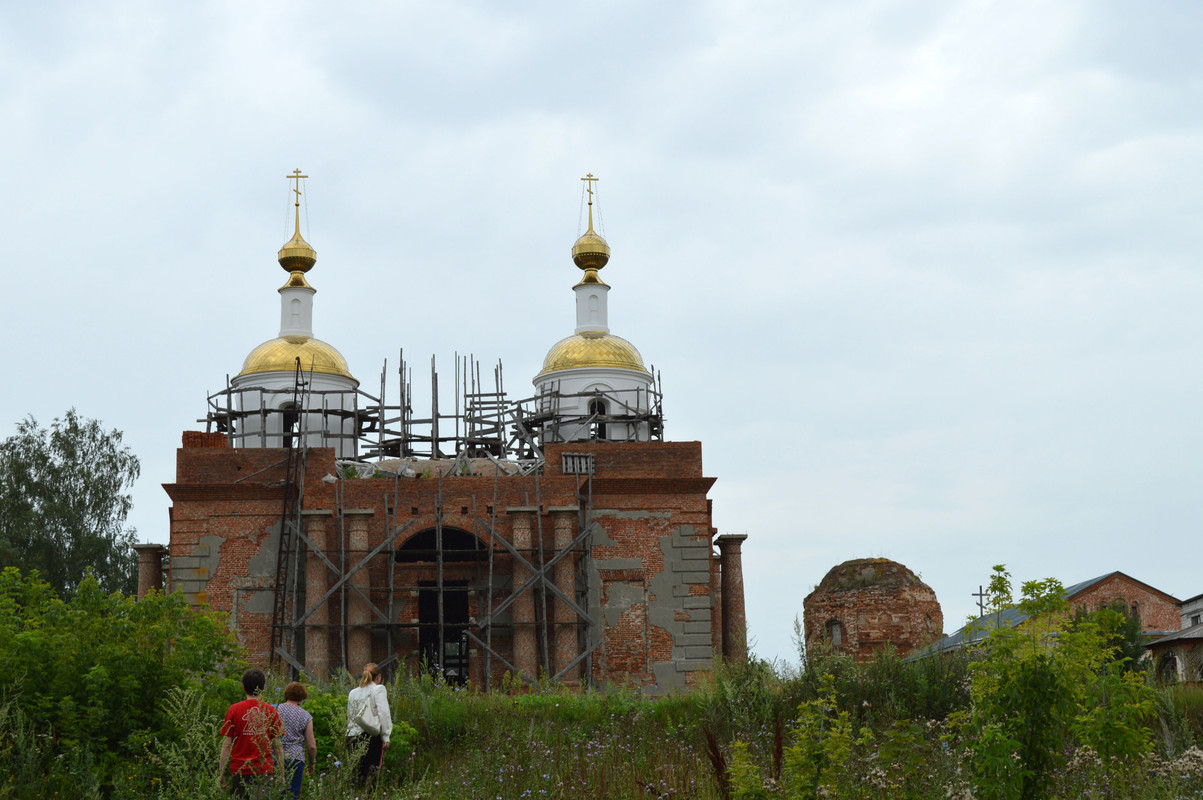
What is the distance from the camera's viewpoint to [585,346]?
31.1 metres

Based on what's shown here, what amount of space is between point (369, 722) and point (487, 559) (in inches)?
584

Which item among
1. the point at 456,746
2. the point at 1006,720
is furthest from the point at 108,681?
the point at 1006,720

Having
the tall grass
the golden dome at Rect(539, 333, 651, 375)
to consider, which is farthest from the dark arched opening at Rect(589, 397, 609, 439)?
the tall grass

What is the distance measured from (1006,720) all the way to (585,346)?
23.8m

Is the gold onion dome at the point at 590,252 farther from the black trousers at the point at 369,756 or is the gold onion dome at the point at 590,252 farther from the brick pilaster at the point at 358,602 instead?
the black trousers at the point at 369,756

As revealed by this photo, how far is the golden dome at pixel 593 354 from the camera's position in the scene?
101 feet

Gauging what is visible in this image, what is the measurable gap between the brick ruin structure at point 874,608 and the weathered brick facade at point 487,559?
9231 millimetres

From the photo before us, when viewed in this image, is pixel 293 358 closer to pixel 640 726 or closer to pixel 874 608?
pixel 874 608

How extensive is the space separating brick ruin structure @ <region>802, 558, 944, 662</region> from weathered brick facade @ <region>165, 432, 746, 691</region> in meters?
9.23

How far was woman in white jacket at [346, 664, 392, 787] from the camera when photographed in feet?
34.0

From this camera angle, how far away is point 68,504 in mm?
36219

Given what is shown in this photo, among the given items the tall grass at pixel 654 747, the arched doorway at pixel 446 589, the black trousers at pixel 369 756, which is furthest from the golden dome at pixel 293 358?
the black trousers at pixel 369 756

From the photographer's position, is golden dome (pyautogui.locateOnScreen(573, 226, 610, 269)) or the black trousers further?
golden dome (pyautogui.locateOnScreen(573, 226, 610, 269))

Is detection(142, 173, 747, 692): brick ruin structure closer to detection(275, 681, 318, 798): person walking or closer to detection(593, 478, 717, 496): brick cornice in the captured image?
detection(593, 478, 717, 496): brick cornice
